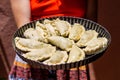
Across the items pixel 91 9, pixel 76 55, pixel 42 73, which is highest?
pixel 91 9

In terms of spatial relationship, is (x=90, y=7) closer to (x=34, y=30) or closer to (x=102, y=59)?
(x=34, y=30)

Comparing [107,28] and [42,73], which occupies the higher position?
[107,28]

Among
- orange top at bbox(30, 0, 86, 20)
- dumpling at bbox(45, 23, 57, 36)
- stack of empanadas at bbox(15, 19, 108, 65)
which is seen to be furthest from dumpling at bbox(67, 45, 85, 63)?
orange top at bbox(30, 0, 86, 20)

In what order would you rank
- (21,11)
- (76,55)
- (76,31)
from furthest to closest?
(21,11)
(76,31)
(76,55)

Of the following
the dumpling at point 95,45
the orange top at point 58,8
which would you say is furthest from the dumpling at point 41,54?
the orange top at point 58,8

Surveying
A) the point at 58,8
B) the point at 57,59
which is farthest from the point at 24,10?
the point at 57,59

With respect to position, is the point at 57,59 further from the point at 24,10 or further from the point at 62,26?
the point at 24,10

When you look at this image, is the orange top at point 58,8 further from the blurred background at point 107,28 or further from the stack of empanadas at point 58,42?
the blurred background at point 107,28
